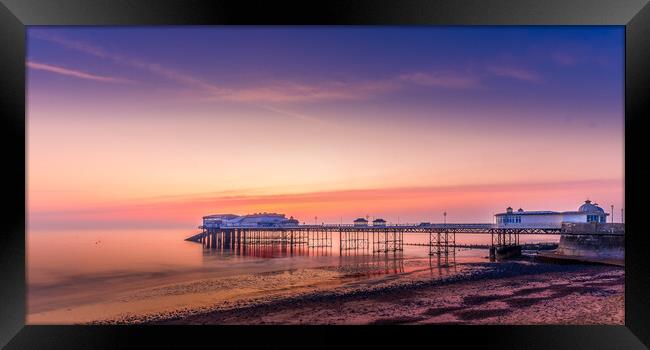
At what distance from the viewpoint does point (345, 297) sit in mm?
11820

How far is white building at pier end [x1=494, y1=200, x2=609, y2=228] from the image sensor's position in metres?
24.8

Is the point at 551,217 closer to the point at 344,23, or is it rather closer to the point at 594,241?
the point at 594,241

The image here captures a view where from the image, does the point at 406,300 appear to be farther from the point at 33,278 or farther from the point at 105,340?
the point at 33,278

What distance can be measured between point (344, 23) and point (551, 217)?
24095 millimetres

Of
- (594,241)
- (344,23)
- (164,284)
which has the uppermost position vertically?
(344,23)

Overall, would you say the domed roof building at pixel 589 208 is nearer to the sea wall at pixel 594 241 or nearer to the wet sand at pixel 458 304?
the sea wall at pixel 594 241

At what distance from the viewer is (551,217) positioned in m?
25.8

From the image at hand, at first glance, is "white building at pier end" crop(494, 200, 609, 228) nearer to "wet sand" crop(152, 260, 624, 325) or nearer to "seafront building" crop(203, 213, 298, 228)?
"wet sand" crop(152, 260, 624, 325)

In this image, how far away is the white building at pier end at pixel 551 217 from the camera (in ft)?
81.5

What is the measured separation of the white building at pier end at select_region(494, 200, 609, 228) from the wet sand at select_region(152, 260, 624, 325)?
1164 cm

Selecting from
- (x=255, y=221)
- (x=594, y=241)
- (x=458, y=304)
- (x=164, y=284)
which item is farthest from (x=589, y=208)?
(x=255, y=221)

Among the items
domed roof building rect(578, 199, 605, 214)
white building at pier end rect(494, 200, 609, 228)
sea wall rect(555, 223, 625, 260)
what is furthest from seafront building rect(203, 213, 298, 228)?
sea wall rect(555, 223, 625, 260)

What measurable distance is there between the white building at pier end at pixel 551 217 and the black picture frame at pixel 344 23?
786 inches

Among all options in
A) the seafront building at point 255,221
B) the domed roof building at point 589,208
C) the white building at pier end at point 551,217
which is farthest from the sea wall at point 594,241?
the seafront building at point 255,221
